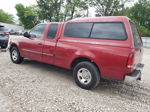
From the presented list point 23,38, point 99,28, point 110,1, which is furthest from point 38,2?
point 99,28

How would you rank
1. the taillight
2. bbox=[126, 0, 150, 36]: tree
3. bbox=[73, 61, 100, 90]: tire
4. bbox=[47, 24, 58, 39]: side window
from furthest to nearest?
bbox=[126, 0, 150, 36]: tree < bbox=[47, 24, 58, 39]: side window < bbox=[73, 61, 100, 90]: tire < the taillight

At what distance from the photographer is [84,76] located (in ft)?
11.5

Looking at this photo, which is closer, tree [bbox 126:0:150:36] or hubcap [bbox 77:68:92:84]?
hubcap [bbox 77:68:92:84]

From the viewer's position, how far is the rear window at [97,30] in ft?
9.76

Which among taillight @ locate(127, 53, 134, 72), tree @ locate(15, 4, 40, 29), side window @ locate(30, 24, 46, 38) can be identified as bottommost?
taillight @ locate(127, 53, 134, 72)

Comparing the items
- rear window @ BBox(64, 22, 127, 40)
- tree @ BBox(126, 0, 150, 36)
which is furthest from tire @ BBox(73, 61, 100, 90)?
tree @ BBox(126, 0, 150, 36)

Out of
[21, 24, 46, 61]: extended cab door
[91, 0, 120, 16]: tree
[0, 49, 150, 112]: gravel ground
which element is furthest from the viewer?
[91, 0, 120, 16]: tree

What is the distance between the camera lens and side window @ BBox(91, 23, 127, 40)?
294 cm

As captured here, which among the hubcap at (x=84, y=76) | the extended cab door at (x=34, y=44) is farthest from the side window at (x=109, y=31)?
the extended cab door at (x=34, y=44)

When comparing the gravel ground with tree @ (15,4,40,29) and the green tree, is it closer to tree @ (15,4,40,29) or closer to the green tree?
the green tree

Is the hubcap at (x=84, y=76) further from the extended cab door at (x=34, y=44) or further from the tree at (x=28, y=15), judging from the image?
the tree at (x=28, y=15)

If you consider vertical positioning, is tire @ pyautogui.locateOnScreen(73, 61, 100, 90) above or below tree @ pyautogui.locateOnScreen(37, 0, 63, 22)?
below

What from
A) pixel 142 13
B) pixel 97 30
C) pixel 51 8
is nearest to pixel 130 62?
pixel 97 30

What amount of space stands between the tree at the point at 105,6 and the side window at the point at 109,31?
3072 cm
